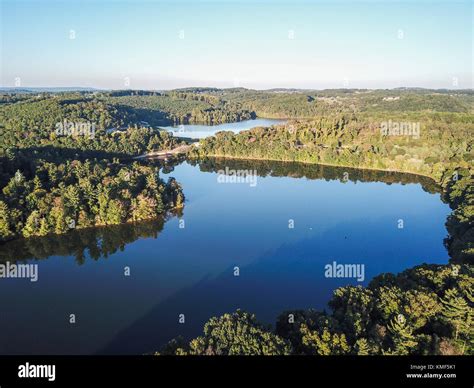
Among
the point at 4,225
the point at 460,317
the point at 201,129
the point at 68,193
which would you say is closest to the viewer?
the point at 460,317

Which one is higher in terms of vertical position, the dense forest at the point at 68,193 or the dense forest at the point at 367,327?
the dense forest at the point at 68,193

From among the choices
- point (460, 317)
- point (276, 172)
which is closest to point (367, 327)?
point (460, 317)

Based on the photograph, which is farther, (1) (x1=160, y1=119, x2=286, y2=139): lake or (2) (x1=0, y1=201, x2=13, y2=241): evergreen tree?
(1) (x1=160, y1=119, x2=286, y2=139): lake

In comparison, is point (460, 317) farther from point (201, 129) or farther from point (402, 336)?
point (201, 129)

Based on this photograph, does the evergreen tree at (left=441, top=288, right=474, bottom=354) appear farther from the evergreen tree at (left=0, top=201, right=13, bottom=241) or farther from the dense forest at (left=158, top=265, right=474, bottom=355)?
the evergreen tree at (left=0, top=201, right=13, bottom=241)

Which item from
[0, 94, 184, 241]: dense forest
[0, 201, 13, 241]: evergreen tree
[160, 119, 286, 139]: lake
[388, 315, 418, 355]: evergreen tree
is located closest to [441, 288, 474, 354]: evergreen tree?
[388, 315, 418, 355]: evergreen tree

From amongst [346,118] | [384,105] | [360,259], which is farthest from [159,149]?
[384,105]

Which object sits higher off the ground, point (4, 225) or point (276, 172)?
point (276, 172)

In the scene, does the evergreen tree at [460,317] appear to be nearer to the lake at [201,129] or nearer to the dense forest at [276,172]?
the dense forest at [276,172]

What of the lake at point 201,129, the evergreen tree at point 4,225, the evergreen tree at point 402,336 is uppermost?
the lake at point 201,129

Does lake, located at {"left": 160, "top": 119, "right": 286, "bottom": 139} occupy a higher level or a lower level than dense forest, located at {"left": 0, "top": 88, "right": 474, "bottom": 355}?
higher

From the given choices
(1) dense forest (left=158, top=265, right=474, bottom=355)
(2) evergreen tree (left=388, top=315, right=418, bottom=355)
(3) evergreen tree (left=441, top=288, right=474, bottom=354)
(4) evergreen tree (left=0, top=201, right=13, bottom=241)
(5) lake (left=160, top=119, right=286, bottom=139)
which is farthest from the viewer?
(5) lake (left=160, top=119, right=286, bottom=139)

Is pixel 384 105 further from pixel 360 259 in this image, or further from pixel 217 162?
pixel 360 259

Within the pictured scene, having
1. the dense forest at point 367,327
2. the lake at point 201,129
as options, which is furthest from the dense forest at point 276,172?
the lake at point 201,129
